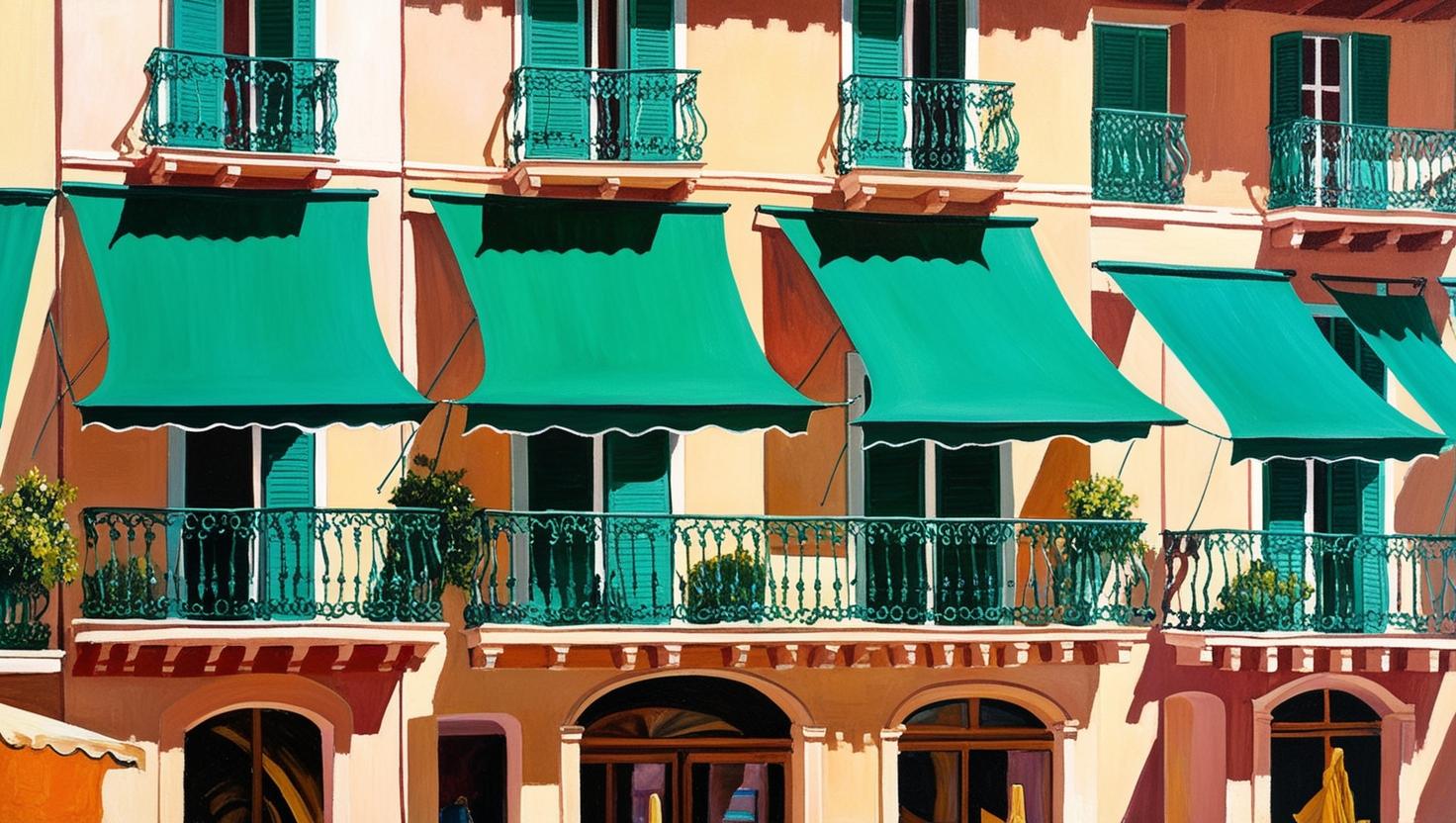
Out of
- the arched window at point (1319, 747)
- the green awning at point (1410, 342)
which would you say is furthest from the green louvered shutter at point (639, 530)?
the green awning at point (1410, 342)

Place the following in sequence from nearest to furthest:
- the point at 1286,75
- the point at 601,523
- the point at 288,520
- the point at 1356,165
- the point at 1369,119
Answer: the point at 288,520
the point at 601,523
the point at 1356,165
the point at 1286,75
the point at 1369,119

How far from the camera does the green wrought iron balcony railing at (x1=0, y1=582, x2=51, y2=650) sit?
2391cm

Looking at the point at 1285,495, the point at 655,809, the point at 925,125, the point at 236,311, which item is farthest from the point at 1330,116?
the point at 236,311

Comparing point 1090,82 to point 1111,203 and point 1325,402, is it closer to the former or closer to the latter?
point 1111,203

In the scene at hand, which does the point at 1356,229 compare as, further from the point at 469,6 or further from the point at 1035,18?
the point at 469,6

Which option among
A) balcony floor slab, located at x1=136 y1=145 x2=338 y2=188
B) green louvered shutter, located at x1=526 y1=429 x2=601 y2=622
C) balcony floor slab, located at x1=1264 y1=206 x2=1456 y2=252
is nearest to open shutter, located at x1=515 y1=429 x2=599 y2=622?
green louvered shutter, located at x1=526 y1=429 x2=601 y2=622

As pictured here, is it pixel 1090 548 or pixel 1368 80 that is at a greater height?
pixel 1368 80

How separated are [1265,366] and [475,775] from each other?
8792mm

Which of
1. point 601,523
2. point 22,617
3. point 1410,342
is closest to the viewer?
point 22,617

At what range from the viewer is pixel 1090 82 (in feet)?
89.8

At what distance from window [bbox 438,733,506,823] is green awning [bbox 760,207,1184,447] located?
4.81 metres

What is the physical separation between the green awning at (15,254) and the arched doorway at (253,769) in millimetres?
3884

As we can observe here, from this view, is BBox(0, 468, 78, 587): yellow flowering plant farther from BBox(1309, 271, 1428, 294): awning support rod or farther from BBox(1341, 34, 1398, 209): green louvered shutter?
BBox(1341, 34, 1398, 209): green louvered shutter

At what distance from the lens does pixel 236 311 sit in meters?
24.3
